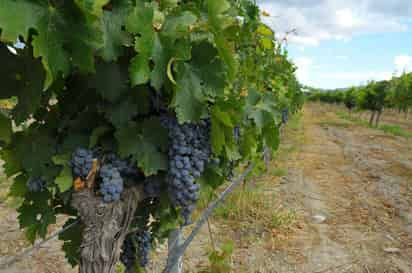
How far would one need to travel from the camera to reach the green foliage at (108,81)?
85cm

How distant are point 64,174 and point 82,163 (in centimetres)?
8

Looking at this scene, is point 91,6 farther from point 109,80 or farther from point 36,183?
point 36,183

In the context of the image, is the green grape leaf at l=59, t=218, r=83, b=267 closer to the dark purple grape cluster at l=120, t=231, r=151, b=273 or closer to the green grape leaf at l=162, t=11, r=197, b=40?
the dark purple grape cluster at l=120, t=231, r=151, b=273

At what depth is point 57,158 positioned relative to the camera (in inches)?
48.2

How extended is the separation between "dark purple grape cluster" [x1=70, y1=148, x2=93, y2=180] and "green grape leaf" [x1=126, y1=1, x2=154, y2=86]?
331 millimetres

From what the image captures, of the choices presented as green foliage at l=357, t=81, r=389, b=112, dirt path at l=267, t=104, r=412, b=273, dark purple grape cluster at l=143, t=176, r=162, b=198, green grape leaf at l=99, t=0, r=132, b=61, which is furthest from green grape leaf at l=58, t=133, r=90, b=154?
green foliage at l=357, t=81, r=389, b=112

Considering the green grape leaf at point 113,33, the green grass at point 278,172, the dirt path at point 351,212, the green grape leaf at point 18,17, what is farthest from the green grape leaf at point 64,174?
the green grass at point 278,172

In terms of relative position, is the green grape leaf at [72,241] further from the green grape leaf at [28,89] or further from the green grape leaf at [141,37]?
the green grape leaf at [141,37]

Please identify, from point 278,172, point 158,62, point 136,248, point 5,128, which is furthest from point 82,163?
point 278,172

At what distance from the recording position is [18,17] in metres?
0.78

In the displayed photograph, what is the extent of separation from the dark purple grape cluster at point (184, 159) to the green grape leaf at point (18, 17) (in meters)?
0.57

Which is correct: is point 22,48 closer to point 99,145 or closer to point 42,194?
point 99,145

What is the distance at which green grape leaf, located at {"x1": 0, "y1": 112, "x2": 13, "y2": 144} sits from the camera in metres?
1.23

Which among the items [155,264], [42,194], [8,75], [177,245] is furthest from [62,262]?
[8,75]
